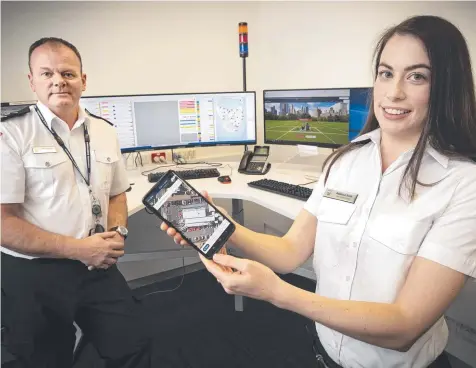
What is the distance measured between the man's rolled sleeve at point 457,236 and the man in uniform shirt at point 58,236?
115 centimetres

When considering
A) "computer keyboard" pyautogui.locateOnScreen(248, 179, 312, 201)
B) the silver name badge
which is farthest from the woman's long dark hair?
"computer keyboard" pyautogui.locateOnScreen(248, 179, 312, 201)

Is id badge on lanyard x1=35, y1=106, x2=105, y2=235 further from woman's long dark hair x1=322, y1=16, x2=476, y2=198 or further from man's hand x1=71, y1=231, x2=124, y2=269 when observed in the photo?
woman's long dark hair x1=322, y1=16, x2=476, y2=198

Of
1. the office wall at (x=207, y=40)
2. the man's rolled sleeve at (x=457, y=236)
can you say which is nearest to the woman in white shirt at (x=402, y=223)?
the man's rolled sleeve at (x=457, y=236)

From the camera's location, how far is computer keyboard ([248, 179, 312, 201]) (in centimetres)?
185

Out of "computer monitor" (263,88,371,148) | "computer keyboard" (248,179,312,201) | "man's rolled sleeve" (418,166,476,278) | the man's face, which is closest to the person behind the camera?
"man's rolled sleeve" (418,166,476,278)

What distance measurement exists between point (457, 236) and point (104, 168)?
1.33m

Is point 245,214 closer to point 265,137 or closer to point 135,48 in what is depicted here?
point 265,137

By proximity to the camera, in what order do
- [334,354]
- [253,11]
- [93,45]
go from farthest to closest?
1. [253,11]
2. [93,45]
3. [334,354]

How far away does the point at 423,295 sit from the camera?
767mm

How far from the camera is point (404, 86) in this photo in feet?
2.81

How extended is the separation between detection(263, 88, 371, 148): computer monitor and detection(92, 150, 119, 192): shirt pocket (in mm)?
1139

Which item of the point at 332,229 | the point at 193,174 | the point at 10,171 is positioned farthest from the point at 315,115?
the point at 10,171

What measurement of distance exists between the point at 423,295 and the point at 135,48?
7.72 ft

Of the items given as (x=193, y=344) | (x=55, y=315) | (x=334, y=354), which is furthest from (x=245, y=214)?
(x=334, y=354)
